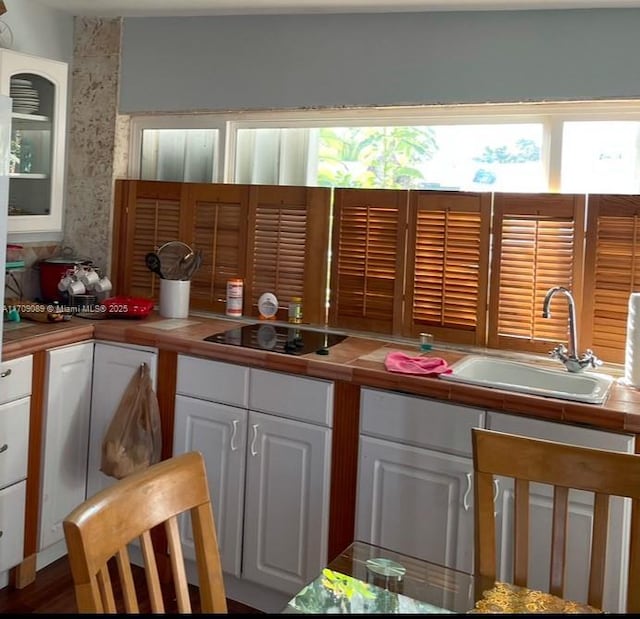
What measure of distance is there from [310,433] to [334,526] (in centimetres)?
32

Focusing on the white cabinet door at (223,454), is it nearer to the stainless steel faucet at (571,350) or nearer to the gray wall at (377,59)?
the stainless steel faucet at (571,350)

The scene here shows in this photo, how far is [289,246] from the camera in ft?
10.3

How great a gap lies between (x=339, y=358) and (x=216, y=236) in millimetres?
1058

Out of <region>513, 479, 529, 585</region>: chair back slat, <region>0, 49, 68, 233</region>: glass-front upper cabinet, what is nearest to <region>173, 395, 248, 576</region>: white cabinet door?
<region>0, 49, 68, 233</region>: glass-front upper cabinet

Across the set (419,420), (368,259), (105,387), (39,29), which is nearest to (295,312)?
(368,259)

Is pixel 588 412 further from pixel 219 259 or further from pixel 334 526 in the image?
pixel 219 259

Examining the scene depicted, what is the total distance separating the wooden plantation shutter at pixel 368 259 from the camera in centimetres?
292

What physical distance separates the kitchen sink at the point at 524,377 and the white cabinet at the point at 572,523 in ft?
0.48

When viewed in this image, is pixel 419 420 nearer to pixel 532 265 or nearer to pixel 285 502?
pixel 285 502

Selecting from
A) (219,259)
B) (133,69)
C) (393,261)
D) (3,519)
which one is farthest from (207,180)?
(3,519)

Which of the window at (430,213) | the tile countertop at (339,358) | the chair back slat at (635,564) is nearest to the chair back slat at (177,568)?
the chair back slat at (635,564)

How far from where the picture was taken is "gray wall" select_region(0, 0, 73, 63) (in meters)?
3.12

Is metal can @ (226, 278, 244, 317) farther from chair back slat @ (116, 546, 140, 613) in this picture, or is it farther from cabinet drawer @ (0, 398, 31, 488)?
chair back slat @ (116, 546, 140, 613)

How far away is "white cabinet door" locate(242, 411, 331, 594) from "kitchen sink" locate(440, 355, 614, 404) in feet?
1.74
